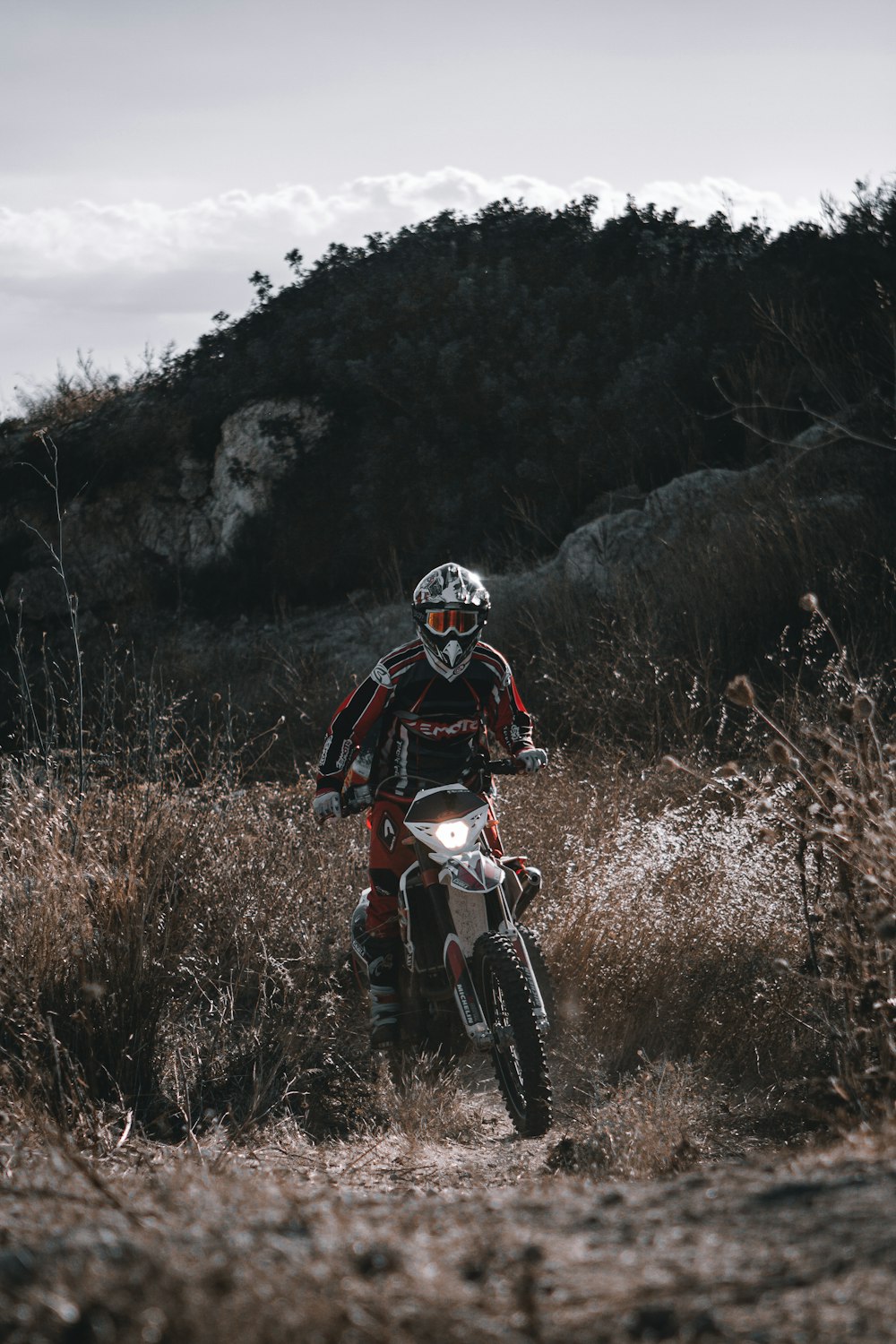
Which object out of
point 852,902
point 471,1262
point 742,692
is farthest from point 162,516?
point 471,1262

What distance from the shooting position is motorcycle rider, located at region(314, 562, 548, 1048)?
15.4 ft

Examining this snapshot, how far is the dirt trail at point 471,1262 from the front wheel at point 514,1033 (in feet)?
4.93

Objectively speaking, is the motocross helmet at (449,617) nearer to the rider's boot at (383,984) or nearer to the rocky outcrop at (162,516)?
the rider's boot at (383,984)

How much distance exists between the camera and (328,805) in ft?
15.3

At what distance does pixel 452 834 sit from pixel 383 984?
0.82 metres

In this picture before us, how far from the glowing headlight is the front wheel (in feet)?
1.17

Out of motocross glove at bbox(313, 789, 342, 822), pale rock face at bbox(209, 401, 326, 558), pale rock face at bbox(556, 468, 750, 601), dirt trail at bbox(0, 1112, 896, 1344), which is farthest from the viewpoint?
pale rock face at bbox(209, 401, 326, 558)

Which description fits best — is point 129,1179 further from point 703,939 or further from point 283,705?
point 283,705

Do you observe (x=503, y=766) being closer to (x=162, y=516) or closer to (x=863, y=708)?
(x=863, y=708)

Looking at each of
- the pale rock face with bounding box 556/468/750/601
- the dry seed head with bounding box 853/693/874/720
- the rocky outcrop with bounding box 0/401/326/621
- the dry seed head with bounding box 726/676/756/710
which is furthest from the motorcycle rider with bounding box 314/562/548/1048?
the rocky outcrop with bounding box 0/401/326/621

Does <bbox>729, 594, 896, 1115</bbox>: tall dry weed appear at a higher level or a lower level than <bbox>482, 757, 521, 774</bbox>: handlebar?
lower

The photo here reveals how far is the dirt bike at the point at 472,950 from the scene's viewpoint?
13.4ft

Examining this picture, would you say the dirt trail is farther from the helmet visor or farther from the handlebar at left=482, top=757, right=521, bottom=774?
the helmet visor

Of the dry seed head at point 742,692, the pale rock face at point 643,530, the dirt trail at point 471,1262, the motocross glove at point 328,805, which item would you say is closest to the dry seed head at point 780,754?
the dry seed head at point 742,692
